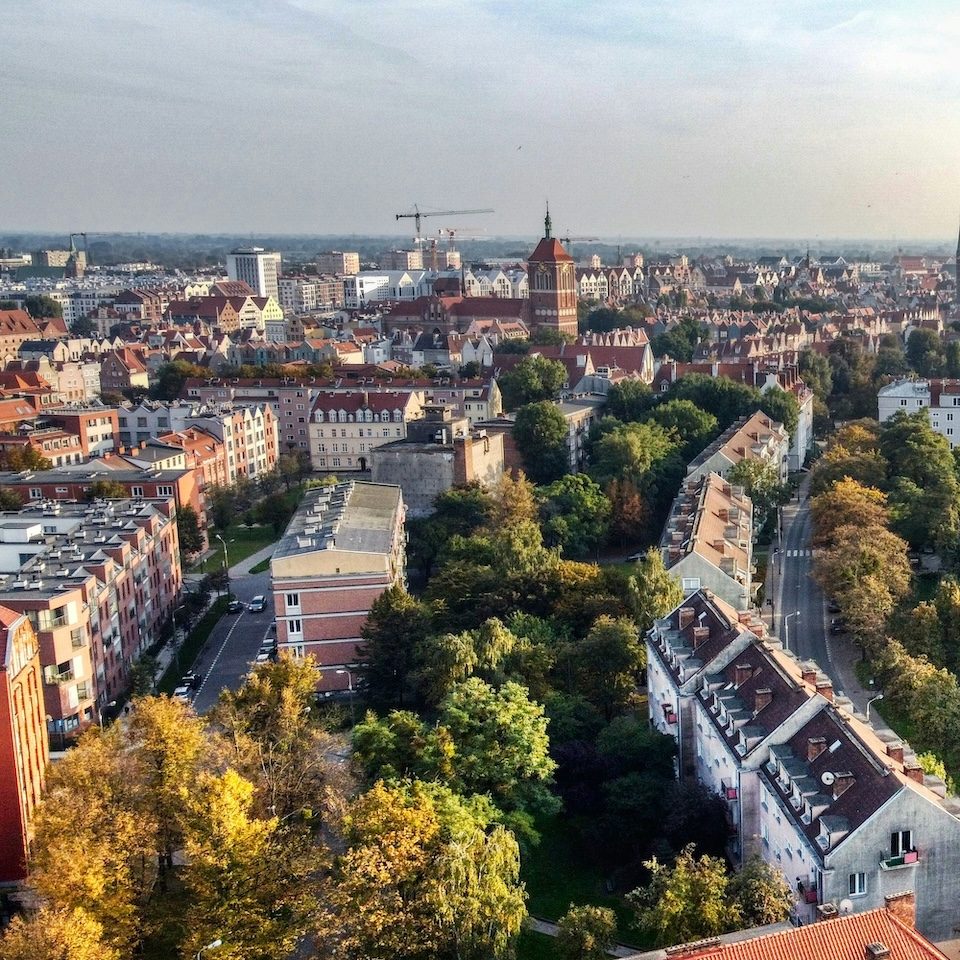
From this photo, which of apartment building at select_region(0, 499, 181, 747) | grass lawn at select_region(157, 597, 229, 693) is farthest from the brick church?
grass lawn at select_region(157, 597, 229, 693)

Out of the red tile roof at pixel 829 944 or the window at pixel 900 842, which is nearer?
the red tile roof at pixel 829 944

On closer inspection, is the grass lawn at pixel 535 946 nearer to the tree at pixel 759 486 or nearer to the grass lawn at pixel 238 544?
the tree at pixel 759 486

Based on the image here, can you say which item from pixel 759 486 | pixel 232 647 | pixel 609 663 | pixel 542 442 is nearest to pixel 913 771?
pixel 609 663

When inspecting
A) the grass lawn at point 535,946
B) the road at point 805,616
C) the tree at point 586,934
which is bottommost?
the grass lawn at point 535,946

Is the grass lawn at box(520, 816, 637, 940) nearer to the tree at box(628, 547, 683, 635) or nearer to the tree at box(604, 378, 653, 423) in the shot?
the tree at box(628, 547, 683, 635)

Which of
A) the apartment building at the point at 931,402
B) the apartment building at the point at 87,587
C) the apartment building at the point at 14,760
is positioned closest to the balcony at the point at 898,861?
the apartment building at the point at 14,760

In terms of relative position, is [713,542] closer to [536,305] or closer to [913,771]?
[913,771]
